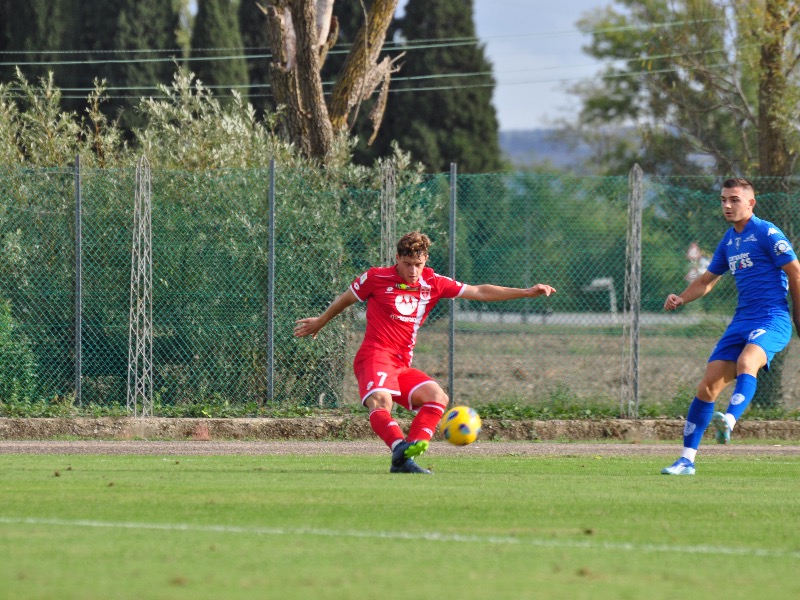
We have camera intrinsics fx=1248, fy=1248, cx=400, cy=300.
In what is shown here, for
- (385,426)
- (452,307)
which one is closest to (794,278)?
(385,426)

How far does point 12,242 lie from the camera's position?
14.1 m

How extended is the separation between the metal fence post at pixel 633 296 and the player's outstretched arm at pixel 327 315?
16.8 ft

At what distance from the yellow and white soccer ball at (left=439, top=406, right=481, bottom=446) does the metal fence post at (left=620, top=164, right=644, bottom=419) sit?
5074 mm

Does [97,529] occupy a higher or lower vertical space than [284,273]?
lower

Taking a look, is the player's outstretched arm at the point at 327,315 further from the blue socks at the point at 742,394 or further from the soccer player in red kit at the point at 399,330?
the blue socks at the point at 742,394

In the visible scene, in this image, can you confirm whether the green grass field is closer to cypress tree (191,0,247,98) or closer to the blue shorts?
the blue shorts

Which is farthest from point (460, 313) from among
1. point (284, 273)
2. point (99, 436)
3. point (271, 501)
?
point (271, 501)

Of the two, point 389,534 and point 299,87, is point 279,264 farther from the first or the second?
point 389,534

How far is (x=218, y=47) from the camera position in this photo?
145ft

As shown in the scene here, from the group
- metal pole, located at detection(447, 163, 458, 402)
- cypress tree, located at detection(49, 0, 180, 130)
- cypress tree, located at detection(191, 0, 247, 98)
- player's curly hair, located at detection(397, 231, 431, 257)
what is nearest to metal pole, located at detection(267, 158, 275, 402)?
metal pole, located at detection(447, 163, 458, 402)

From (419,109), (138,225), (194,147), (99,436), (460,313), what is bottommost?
(99,436)

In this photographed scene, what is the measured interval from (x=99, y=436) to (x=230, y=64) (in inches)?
1274

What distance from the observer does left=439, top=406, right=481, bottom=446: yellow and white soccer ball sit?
9.57 metres

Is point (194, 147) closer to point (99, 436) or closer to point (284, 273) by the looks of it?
point (284, 273)
